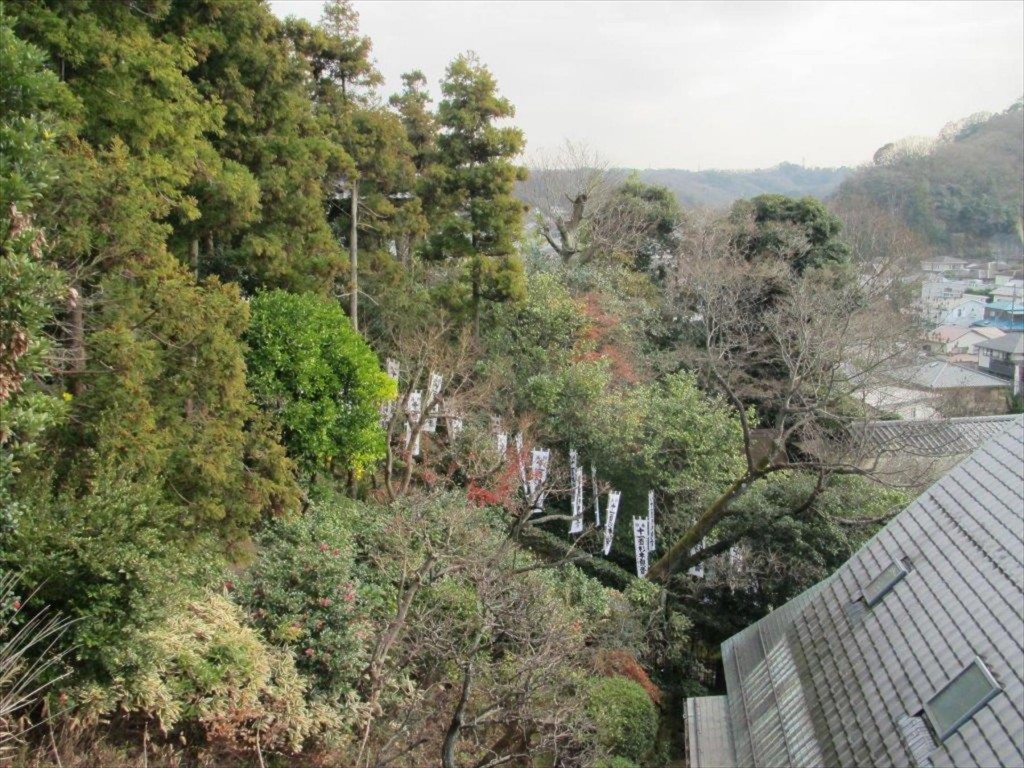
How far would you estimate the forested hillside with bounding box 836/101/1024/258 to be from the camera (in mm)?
43938

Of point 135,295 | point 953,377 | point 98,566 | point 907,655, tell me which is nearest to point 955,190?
point 953,377

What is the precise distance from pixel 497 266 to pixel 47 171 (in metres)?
11.3

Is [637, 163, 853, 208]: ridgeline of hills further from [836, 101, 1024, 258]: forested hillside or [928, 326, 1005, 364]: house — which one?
[928, 326, 1005, 364]: house

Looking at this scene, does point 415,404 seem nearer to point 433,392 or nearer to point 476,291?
point 433,392

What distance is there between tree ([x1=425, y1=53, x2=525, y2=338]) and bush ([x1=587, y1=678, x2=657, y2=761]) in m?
8.58

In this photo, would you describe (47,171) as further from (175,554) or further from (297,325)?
(297,325)

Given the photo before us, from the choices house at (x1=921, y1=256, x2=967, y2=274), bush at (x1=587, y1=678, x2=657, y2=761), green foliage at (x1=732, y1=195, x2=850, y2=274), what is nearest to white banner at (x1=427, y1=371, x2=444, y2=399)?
bush at (x1=587, y1=678, x2=657, y2=761)

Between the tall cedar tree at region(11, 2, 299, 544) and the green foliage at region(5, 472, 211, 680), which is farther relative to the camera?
the tall cedar tree at region(11, 2, 299, 544)

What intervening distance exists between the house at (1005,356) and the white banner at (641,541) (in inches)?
894

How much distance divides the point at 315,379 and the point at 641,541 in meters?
6.65

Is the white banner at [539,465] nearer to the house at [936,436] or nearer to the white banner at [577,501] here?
the white banner at [577,501]

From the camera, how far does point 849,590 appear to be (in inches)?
317

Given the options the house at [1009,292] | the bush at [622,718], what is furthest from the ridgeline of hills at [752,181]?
the bush at [622,718]

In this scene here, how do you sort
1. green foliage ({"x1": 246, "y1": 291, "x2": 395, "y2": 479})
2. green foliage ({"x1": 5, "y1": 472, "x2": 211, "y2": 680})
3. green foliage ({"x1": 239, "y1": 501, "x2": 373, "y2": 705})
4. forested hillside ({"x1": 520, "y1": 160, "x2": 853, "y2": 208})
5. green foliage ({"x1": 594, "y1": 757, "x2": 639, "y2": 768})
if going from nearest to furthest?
green foliage ({"x1": 5, "y1": 472, "x2": 211, "y2": 680})
green foliage ({"x1": 239, "y1": 501, "x2": 373, "y2": 705})
green foliage ({"x1": 594, "y1": 757, "x2": 639, "y2": 768})
green foliage ({"x1": 246, "y1": 291, "x2": 395, "y2": 479})
forested hillside ({"x1": 520, "y1": 160, "x2": 853, "y2": 208})
